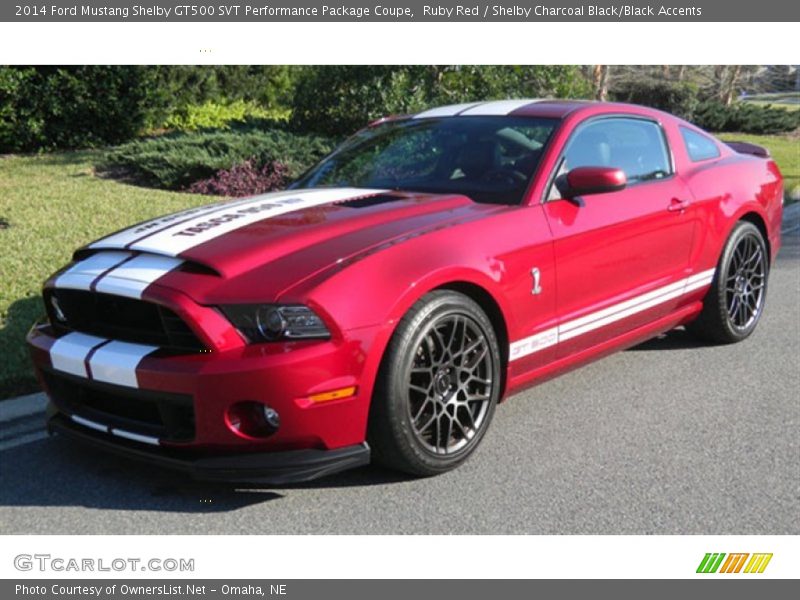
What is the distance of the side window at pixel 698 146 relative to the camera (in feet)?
19.4

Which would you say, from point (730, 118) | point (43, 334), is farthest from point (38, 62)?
point (730, 118)

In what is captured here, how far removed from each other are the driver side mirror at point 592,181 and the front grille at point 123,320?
2072 millimetres

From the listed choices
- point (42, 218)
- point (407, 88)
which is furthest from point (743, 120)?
point (42, 218)

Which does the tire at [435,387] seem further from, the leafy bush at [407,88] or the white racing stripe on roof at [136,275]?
the leafy bush at [407,88]

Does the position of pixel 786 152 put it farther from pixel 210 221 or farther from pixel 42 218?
pixel 210 221

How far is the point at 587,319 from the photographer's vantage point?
4785mm

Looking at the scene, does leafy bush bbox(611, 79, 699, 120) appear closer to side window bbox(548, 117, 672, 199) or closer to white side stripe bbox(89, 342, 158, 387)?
side window bbox(548, 117, 672, 199)

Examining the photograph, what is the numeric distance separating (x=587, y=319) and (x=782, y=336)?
7.15ft

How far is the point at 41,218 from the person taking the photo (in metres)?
8.78

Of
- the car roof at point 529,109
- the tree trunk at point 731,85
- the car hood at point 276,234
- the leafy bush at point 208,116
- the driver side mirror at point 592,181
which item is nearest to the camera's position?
the car hood at point 276,234

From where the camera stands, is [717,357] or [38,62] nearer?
[717,357]

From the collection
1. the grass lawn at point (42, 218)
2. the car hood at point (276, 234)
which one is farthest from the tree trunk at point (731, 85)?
the car hood at point (276, 234)

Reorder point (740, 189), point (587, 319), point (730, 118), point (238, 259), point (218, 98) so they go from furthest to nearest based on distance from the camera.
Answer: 1. point (730, 118)
2. point (218, 98)
3. point (740, 189)
4. point (587, 319)
5. point (238, 259)

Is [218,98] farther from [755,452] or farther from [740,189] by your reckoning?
[755,452]
